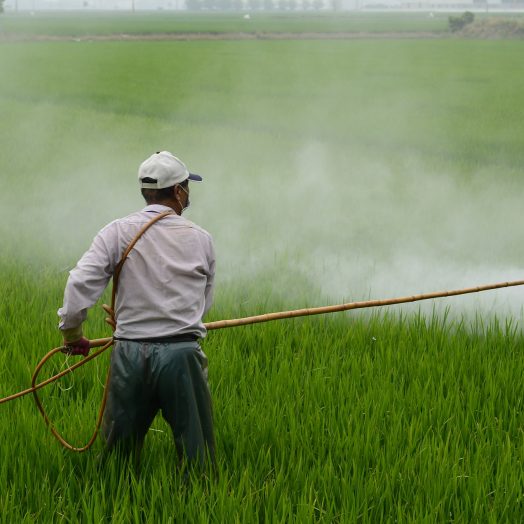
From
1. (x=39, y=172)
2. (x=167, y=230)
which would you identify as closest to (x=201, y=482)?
(x=167, y=230)

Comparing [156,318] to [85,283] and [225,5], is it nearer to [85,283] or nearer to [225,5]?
[85,283]

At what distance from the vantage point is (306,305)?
4.83m

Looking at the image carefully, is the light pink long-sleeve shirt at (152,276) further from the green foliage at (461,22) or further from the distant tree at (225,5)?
the distant tree at (225,5)

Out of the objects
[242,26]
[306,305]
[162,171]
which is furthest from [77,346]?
[242,26]

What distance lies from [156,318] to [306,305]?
229cm

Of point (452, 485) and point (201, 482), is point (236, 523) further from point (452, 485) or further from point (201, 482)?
point (452, 485)

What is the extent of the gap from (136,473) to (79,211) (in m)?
4.73

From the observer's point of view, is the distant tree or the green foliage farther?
the distant tree

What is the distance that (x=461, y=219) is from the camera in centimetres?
713

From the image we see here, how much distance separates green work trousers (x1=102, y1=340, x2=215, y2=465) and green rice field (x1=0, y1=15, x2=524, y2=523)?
0.10 m

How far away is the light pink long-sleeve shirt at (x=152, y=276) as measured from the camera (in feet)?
8.52

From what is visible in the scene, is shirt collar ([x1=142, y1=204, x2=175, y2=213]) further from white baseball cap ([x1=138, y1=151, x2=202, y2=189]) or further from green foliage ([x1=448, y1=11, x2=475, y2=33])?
green foliage ([x1=448, y1=11, x2=475, y2=33])

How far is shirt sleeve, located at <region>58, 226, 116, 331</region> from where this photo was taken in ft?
8.26

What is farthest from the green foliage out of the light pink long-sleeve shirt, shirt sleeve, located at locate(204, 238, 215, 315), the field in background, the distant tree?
the distant tree
